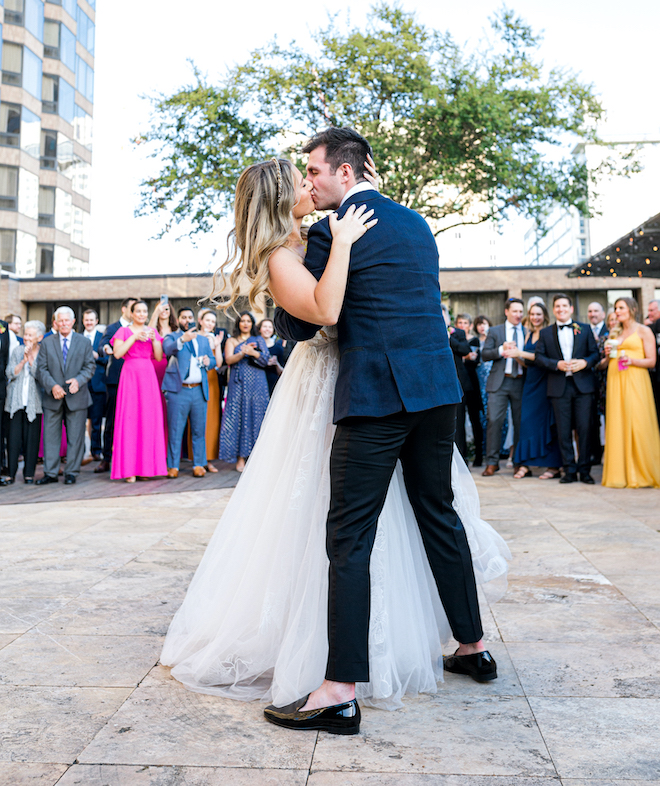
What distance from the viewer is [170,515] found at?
6.61 meters

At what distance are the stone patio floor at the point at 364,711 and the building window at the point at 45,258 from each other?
42.3 m

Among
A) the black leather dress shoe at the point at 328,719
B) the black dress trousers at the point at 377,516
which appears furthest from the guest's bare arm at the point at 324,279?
the black leather dress shoe at the point at 328,719

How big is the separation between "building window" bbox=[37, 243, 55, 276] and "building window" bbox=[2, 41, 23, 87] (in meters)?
8.78

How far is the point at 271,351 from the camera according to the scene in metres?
10.8

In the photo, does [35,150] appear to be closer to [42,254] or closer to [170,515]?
[42,254]

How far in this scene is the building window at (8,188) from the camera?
41.4m

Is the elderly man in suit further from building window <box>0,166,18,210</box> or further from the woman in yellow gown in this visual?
building window <box>0,166,18,210</box>

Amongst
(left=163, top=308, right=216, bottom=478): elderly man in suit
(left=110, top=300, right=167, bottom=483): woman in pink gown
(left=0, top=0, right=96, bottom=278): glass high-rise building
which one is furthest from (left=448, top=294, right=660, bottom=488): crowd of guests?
(left=0, top=0, right=96, bottom=278): glass high-rise building

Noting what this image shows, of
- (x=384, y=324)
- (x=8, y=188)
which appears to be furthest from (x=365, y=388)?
(x=8, y=188)

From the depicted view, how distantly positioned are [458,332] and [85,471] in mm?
5432

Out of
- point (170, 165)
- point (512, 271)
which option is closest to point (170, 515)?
point (170, 165)

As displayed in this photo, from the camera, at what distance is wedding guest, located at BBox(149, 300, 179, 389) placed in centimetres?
993

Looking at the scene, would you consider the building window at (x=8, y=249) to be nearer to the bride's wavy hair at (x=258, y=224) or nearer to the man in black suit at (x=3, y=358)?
the man in black suit at (x=3, y=358)

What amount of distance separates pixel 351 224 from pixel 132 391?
23.3ft
